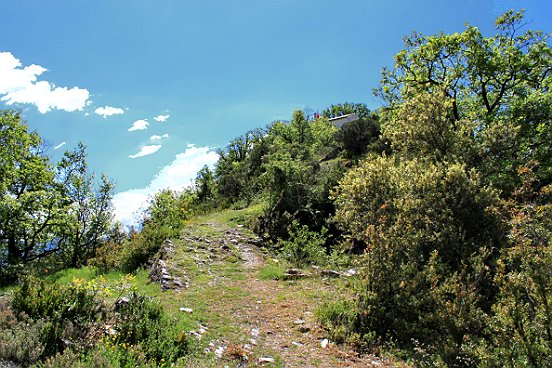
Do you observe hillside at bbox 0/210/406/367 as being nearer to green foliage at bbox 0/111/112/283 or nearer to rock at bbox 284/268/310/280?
rock at bbox 284/268/310/280

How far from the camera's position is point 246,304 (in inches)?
343

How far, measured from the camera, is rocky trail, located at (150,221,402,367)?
6.06 meters

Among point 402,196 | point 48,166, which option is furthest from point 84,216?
point 402,196

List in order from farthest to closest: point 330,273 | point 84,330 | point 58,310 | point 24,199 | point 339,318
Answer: point 24,199 < point 330,273 < point 339,318 < point 58,310 < point 84,330

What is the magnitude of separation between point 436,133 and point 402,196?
3.20 metres

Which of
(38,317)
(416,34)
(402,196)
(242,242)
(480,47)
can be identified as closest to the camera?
(38,317)

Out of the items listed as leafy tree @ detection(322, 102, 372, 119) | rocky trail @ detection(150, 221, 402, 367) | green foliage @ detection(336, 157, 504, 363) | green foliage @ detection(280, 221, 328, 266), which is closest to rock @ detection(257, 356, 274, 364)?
rocky trail @ detection(150, 221, 402, 367)

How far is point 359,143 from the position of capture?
2994 centimetres

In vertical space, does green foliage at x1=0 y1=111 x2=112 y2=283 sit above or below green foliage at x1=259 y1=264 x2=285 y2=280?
above

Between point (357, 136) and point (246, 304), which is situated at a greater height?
point (357, 136)

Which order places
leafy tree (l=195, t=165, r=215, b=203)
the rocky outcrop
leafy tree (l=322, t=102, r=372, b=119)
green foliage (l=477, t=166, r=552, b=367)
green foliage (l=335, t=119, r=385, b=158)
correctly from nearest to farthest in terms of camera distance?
1. green foliage (l=477, t=166, r=552, b=367)
2. the rocky outcrop
3. green foliage (l=335, t=119, r=385, b=158)
4. leafy tree (l=195, t=165, r=215, b=203)
5. leafy tree (l=322, t=102, r=372, b=119)

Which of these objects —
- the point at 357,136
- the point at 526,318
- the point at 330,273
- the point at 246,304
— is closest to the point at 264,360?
the point at 246,304

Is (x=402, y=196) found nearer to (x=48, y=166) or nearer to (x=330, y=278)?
(x=330, y=278)

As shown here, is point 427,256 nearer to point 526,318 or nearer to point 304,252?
point 526,318
